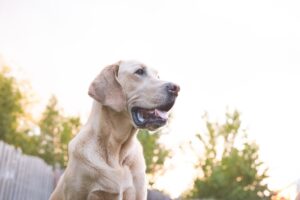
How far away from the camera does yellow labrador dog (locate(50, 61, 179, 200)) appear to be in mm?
3861

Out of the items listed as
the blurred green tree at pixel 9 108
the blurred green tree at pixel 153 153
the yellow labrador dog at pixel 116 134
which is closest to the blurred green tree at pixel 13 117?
the blurred green tree at pixel 9 108

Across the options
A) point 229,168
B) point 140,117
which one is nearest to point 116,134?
point 140,117

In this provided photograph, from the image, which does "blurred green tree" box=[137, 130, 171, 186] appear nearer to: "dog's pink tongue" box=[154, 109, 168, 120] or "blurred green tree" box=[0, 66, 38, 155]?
"blurred green tree" box=[0, 66, 38, 155]

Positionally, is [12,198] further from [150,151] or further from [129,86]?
[150,151]

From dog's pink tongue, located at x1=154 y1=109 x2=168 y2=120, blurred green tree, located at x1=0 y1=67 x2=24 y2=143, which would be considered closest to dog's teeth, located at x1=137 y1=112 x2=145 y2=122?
dog's pink tongue, located at x1=154 y1=109 x2=168 y2=120

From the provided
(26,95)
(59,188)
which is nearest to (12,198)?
(59,188)

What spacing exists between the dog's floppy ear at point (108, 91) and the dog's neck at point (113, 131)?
4.0 inches

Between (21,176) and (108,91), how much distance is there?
26.6 ft

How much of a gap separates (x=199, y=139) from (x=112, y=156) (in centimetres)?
1464

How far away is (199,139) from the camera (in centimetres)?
1847

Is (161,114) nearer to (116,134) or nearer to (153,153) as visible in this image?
(116,134)

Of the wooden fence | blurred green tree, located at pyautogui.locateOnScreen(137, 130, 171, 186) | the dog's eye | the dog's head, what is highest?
blurred green tree, located at pyautogui.locateOnScreen(137, 130, 171, 186)

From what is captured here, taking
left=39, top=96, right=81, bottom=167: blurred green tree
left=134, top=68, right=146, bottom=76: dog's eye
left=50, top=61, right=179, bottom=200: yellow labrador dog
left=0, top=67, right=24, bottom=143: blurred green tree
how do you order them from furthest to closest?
left=39, top=96, right=81, bottom=167: blurred green tree, left=0, top=67, right=24, bottom=143: blurred green tree, left=134, top=68, right=146, bottom=76: dog's eye, left=50, top=61, right=179, bottom=200: yellow labrador dog

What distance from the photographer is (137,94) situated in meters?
4.01
